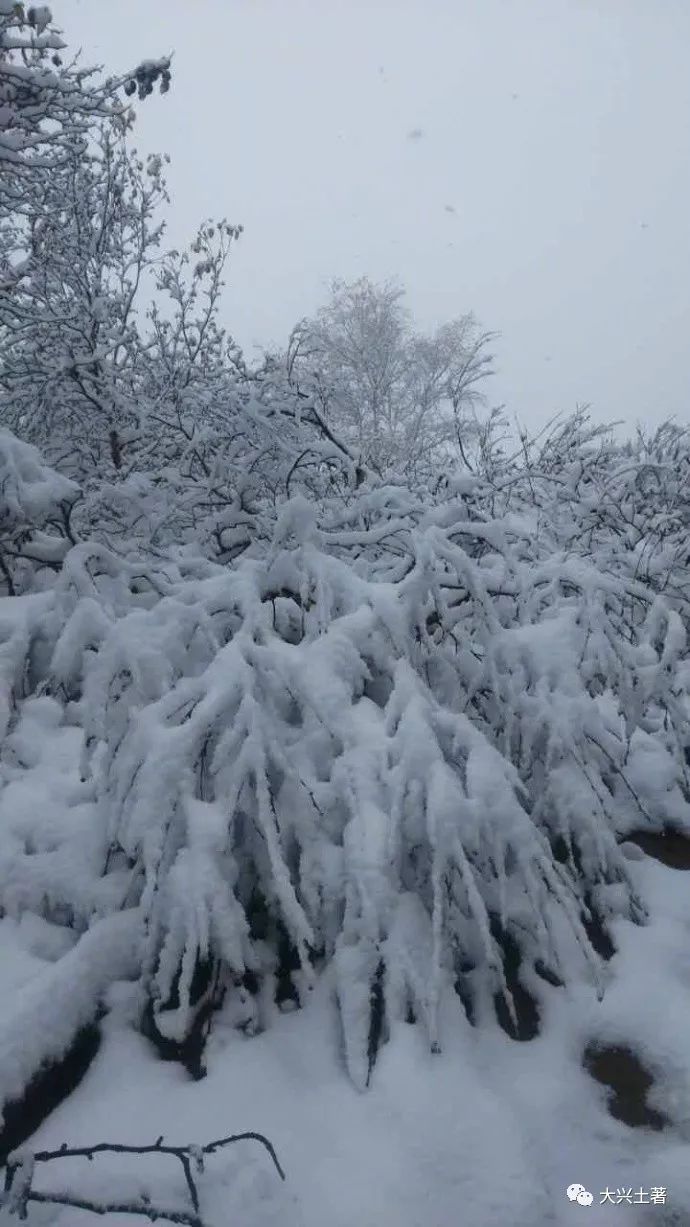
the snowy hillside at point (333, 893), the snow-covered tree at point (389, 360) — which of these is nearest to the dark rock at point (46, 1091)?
the snowy hillside at point (333, 893)

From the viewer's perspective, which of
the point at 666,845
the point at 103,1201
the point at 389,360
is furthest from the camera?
the point at 389,360

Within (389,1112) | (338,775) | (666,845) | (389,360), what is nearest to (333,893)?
(338,775)

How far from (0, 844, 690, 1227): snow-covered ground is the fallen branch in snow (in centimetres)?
4

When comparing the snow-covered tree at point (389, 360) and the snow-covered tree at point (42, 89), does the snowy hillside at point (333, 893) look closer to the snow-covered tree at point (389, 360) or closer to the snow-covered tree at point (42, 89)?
the snow-covered tree at point (42, 89)

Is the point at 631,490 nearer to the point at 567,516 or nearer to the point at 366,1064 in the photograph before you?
the point at 567,516

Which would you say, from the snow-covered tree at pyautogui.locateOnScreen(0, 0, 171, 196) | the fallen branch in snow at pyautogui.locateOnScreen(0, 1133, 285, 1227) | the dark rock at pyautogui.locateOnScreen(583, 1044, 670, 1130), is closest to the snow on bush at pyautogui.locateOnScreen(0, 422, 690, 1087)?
Answer: the dark rock at pyautogui.locateOnScreen(583, 1044, 670, 1130)

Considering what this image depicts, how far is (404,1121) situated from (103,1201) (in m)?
0.63

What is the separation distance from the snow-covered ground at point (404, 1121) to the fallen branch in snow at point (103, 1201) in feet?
0.12

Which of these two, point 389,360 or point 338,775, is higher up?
point 389,360

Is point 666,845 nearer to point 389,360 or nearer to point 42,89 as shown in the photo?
point 42,89

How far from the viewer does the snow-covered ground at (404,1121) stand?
1.47 metres

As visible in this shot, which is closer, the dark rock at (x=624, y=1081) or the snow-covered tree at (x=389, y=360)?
the dark rock at (x=624, y=1081)

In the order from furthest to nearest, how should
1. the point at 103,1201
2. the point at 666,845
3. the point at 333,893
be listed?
the point at 666,845 → the point at 333,893 → the point at 103,1201

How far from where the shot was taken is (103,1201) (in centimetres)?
141
